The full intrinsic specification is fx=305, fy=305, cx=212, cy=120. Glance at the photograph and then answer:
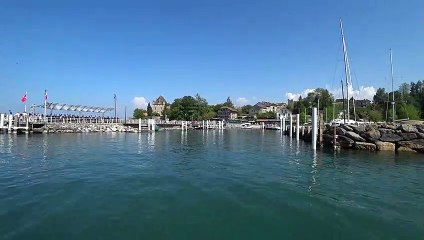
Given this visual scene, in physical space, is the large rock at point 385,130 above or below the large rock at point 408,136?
above

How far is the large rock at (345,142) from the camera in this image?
3744 cm

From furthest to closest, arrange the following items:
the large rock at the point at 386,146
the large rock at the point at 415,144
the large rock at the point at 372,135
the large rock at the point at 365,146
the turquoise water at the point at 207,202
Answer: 1. the large rock at the point at 372,135
2. the large rock at the point at 365,146
3. the large rock at the point at 386,146
4. the large rock at the point at 415,144
5. the turquoise water at the point at 207,202

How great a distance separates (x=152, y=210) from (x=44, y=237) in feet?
12.9

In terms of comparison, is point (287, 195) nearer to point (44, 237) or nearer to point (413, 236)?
point (413, 236)

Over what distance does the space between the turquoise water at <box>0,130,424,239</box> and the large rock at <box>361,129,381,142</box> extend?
46.7ft

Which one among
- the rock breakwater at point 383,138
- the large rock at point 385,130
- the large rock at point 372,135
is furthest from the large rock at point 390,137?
the large rock at point 372,135

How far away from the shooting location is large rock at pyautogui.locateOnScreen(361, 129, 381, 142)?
36.4m

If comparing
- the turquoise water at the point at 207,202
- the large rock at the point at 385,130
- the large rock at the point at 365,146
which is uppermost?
the large rock at the point at 385,130

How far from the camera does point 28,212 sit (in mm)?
11445

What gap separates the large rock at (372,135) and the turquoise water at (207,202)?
14223 mm

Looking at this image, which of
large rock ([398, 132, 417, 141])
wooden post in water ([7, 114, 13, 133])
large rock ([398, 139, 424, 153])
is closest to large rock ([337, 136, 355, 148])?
large rock ([398, 132, 417, 141])

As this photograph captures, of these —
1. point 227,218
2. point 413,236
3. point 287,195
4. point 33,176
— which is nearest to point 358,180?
point 287,195

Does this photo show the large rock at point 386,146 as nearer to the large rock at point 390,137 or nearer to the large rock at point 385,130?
the large rock at point 390,137

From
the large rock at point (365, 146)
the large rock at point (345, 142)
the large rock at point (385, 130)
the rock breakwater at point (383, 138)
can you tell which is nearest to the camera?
the rock breakwater at point (383, 138)
